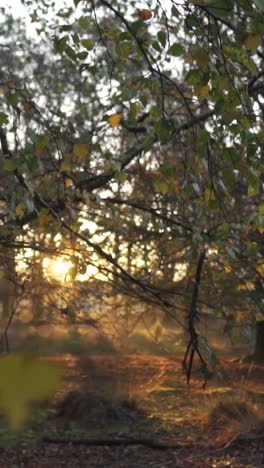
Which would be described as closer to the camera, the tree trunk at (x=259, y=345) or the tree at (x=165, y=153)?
the tree at (x=165, y=153)

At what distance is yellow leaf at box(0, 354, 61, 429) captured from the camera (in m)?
0.27

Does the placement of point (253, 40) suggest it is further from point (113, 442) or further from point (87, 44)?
point (113, 442)

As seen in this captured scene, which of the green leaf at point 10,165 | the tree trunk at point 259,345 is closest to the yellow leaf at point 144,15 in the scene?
the green leaf at point 10,165

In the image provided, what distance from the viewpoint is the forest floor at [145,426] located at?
8.70 meters

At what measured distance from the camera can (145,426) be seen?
1052 cm

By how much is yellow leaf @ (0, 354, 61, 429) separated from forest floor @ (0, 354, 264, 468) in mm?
6475

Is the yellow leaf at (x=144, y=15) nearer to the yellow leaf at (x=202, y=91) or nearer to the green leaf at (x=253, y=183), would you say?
the yellow leaf at (x=202, y=91)

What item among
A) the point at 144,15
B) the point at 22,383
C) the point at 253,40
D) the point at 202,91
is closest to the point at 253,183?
the point at 202,91

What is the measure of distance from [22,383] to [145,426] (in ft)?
35.0

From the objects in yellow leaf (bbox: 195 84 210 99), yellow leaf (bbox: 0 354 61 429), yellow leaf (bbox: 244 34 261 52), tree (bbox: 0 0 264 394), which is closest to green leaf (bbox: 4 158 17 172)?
tree (bbox: 0 0 264 394)

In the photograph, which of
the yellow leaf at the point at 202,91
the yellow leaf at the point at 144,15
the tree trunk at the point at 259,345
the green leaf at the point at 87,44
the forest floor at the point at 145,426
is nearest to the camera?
the yellow leaf at the point at 202,91

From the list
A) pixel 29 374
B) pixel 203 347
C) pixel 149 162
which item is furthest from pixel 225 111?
pixel 149 162

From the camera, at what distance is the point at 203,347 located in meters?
3.67

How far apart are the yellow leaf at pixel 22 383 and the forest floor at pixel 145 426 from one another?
6475 millimetres
